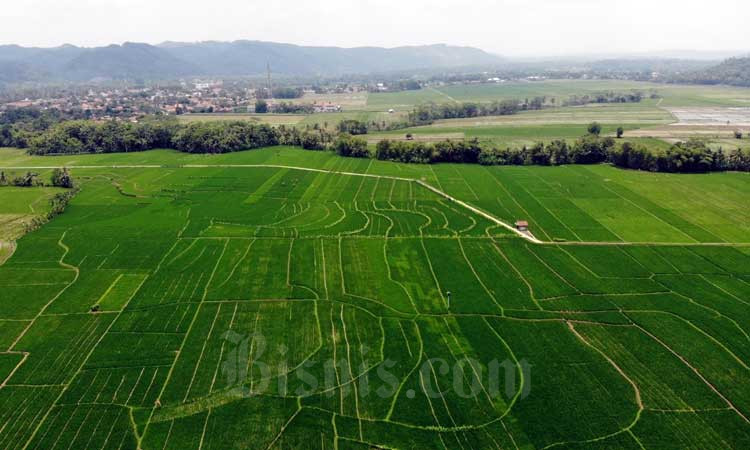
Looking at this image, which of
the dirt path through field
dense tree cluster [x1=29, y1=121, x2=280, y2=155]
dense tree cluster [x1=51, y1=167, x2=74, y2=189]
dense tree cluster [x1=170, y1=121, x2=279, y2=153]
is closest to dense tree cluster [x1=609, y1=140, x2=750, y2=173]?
dense tree cluster [x1=29, y1=121, x2=280, y2=155]

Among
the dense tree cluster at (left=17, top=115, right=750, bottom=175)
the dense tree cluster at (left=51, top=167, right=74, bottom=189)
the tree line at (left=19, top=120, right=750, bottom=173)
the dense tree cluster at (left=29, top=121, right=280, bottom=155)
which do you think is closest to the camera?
the dense tree cluster at (left=51, top=167, right=74, bottom=189)

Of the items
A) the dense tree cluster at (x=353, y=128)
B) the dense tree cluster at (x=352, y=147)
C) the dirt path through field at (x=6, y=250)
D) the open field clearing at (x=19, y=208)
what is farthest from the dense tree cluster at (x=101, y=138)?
the dirt path through field at (x=6, y=250)

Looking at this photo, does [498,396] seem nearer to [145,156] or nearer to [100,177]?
[100,177]

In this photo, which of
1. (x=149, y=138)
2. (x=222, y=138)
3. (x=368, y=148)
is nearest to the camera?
(x=368, y=148)

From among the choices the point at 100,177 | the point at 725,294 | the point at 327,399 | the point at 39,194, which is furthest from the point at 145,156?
the point at 725,294

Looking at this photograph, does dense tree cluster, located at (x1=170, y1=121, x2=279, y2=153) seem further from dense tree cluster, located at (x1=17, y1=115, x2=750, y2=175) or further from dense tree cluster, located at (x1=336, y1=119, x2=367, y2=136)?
dense tree cluster, located at (x1=336, y1=119, x2=367, y2=136)

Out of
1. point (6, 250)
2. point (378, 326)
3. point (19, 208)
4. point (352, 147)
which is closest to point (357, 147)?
point (352, 147)

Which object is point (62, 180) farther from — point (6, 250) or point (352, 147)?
point (352, 147)

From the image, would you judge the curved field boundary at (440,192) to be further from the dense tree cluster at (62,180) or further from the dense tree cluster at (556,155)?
the dense tree cluster at (556,155)
